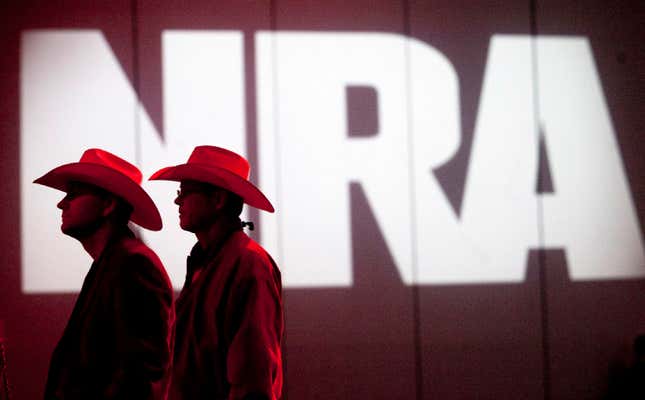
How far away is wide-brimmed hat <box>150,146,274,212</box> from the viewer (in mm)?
2861

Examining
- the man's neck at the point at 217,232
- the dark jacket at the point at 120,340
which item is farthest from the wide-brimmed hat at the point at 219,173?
the dark jacket at the point at 120,340

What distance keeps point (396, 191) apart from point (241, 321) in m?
→ 3.22

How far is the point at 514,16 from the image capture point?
5777mm

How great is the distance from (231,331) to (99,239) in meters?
0.65

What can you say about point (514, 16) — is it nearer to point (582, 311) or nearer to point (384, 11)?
point (384, 11)

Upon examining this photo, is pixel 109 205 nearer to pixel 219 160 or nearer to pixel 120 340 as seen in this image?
pixel 219 160

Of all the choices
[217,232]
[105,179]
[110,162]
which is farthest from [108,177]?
[217,232]

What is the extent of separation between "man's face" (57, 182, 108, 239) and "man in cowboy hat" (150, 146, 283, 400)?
293 millimetres

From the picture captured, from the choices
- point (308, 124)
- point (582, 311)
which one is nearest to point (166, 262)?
point (308, 124)

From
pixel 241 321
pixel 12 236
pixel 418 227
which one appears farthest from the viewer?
pixel 418 227

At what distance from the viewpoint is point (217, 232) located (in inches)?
110

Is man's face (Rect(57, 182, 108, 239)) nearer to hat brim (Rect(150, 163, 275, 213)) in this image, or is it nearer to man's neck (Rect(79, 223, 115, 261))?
man's neck (Rect(79, 223, 115, 261))

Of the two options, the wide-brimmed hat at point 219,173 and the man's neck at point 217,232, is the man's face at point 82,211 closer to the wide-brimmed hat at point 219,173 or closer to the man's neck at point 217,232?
the wide-brimmed hat at point 219,173

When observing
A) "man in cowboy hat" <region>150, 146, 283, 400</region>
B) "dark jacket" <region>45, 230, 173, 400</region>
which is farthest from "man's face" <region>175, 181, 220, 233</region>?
"dark jacket" <region>45, 230, 173, 400</region>
